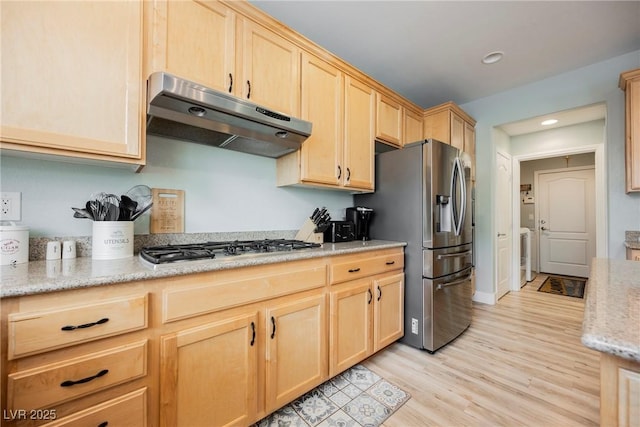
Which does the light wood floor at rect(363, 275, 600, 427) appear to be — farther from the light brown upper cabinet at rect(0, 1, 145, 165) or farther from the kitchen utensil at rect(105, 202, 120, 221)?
the light brown upper cabinet at rect(0, 1, 145, 165)

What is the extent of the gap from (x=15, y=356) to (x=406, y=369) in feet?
6.80

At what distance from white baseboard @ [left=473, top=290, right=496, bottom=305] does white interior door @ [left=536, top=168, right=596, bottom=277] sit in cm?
289

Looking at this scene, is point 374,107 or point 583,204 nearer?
point 374,107

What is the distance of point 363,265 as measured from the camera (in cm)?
190

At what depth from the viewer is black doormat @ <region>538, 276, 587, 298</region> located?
12.8 feet

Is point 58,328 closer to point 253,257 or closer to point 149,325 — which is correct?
point 149,325

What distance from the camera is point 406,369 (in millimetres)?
1942

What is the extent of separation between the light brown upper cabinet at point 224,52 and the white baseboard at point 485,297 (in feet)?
10.9

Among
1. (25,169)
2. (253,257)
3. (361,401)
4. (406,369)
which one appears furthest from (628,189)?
(25,169)

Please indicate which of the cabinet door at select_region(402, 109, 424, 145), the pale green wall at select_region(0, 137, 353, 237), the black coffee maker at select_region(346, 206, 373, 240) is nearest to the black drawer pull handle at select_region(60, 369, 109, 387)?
the pale green wall at select_region(0, 137, 353, 237)

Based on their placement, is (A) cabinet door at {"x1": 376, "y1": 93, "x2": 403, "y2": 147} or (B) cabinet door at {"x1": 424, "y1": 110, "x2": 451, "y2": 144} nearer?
(A) cabinet door at {"x1": 376, "y1": 93, "x2": 403, "y2": 147}

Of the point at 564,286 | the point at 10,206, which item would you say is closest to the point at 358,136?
the point at 10,206

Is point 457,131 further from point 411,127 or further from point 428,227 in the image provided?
point 428,227

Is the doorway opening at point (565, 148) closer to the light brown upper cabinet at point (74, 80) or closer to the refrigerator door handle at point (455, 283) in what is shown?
the refrigerator door handle at point (455, 283)
